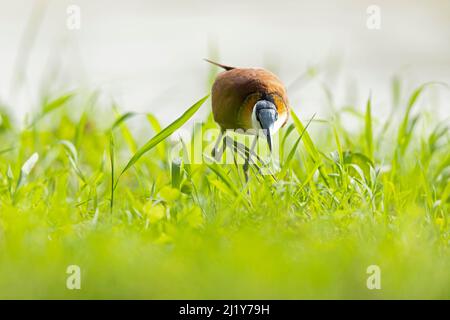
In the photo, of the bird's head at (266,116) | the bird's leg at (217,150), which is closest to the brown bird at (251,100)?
the bird's head at (266,116)

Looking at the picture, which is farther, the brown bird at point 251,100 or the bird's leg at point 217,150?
the bird's leg at point 217,150

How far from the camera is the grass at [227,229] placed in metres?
2.62

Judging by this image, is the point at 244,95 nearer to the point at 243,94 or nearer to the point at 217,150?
the point at 243,94

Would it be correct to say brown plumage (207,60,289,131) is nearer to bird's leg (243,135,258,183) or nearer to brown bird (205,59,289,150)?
brown bird (205,59,289,150)

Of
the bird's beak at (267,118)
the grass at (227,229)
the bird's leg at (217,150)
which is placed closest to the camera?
the grass at (227,229)

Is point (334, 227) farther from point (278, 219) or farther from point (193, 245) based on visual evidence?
point (193, 245)

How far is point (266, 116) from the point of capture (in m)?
3.55

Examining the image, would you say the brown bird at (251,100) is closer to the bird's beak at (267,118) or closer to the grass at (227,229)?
the bird's beak at (267,118)

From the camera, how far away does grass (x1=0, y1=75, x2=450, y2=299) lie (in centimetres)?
262

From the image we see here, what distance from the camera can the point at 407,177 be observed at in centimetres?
384

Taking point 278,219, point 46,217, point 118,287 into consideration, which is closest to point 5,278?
point 118,287

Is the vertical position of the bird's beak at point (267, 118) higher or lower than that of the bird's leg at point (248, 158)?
higher

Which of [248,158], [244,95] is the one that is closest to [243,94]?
[244,95]

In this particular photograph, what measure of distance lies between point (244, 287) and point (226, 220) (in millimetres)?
590
